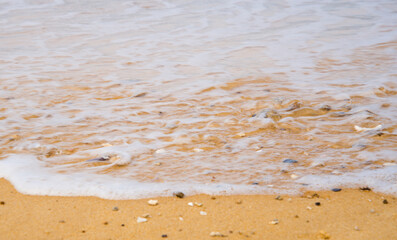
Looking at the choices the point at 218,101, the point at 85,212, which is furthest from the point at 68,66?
the point at 85,212

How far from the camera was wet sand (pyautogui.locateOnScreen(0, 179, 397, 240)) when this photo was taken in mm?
2033

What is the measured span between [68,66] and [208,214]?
430 cm

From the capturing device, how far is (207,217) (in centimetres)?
219

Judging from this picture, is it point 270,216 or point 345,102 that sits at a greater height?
point 270,216

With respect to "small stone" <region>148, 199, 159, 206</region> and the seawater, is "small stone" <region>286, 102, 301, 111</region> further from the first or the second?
"small stone" <region>148, 199, 159, 206</region>

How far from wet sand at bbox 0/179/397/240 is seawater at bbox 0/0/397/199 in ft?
0.35

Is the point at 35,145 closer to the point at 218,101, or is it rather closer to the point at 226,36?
the point at 218,101

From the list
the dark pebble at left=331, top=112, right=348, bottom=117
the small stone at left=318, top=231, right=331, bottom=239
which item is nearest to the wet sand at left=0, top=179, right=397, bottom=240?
the small stone at left=318, top=231, right=331, bottom=239

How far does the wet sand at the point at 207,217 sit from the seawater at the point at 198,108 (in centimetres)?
11

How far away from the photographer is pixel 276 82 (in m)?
4.93

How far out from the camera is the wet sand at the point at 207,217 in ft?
6.67

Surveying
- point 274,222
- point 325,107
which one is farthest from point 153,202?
point 325,107

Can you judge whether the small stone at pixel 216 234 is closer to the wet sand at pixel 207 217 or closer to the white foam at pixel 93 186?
the wet sand at pixel 207 217

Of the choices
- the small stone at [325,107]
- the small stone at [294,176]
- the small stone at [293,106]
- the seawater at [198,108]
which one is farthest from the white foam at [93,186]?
the small stone at [325,107]
